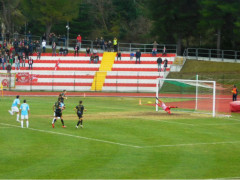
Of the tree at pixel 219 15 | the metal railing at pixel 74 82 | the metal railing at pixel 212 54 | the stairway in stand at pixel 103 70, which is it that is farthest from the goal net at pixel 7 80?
the tree at pixel 219 15

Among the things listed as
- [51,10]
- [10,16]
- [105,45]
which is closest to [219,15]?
[105,45]

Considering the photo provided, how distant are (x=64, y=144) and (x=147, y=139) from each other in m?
4.71

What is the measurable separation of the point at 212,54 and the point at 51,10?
1084 inches

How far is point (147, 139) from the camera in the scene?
29.5 m

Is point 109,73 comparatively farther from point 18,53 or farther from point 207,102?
point 207,102

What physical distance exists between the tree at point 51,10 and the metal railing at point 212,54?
73.7 ft

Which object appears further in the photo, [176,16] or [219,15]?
[176,16]

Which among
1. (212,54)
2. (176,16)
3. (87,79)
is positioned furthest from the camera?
(176,16)

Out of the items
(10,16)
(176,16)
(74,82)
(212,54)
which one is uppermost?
(10,16)

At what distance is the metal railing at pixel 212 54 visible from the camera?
7369 centimetres

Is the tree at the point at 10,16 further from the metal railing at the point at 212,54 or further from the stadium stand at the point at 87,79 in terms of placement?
the metal railing at the point at 212,54

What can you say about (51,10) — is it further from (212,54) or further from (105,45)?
(212,54)

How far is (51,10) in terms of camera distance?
291ft

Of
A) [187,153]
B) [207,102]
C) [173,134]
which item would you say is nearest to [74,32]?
[207,102]
